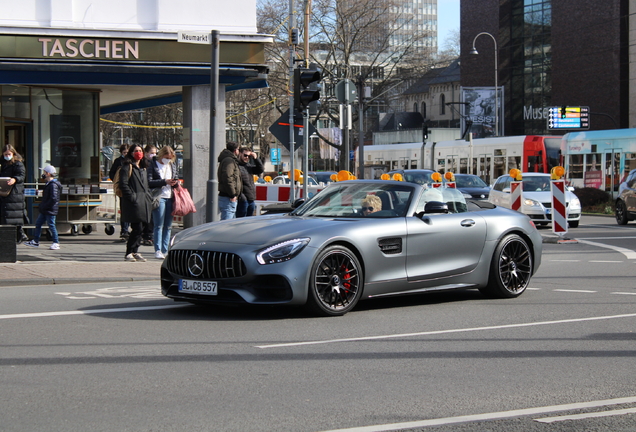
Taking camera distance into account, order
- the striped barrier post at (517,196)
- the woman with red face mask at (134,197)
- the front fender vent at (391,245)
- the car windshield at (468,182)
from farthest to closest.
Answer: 1. the car windshield at (468,182)
2. the striped barrier post at (517,196)
3. the woman with red face mask at (134,197)
4. the front fender vent at (391,245)

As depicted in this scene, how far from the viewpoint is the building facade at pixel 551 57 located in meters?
62.4

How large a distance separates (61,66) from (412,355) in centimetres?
1230

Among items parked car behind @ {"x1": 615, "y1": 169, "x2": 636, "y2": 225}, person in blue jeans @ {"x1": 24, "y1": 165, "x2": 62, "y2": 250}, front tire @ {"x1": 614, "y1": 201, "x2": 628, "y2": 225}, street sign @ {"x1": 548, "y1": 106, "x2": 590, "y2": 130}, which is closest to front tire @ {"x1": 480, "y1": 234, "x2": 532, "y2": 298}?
person in blue jeans @ {"x1": 24, "y1": 165, "x2": 62, "y2": 250}

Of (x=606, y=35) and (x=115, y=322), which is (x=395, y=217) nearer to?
(x=115, y=322)

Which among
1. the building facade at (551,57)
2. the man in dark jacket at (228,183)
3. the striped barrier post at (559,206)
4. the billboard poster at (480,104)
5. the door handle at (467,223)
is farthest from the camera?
the billboard poster at (480,104)

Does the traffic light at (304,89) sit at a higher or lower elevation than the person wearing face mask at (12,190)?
higher

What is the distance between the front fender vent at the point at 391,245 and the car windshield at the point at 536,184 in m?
17.7

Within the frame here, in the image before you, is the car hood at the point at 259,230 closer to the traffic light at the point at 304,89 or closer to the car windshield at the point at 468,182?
the traffic light at the point at 304,89

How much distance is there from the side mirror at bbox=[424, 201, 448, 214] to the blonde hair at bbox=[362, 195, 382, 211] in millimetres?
473

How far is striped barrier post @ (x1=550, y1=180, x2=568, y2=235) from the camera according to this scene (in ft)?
61.3

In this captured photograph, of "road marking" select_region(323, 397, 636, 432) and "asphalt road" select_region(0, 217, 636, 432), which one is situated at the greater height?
"asphalt road" select_region(0, 217, 636, 432)

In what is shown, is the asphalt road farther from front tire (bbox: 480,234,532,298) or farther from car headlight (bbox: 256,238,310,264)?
car headlight (bbox: 256,238,310,264)

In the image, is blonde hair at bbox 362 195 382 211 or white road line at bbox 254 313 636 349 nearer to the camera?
white road line at bbox 254 313 636 349

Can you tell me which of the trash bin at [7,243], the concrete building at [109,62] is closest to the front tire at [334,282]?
the trash bin at [7,243]
